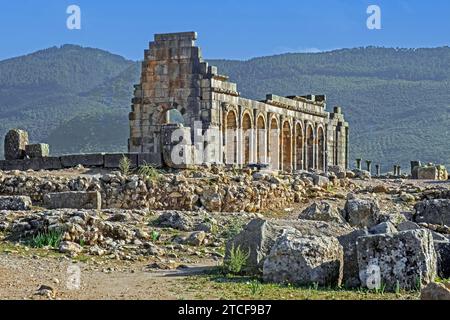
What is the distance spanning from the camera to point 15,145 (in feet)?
88.5

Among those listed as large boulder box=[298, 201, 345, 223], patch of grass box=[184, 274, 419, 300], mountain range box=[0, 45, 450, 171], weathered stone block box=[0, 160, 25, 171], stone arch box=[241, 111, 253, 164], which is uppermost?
mountain range box=[0, 45, 450, 171]

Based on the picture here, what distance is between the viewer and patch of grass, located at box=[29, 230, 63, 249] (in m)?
11.9

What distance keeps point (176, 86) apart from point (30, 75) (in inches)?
6452

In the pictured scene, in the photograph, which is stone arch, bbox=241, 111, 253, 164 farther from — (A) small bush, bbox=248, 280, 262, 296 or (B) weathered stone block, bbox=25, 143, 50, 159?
(A) small bush, bbox=248, 280, 262, 296

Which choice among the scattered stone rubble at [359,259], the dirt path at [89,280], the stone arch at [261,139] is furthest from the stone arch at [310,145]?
the scattered stone rubble at [359,259]

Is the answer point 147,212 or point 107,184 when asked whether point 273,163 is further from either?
point 147,212

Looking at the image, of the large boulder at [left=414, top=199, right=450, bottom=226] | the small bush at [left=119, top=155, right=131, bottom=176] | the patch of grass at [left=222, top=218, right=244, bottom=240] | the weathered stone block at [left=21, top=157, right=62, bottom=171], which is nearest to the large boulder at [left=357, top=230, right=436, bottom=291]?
the patch of grass at [left=222, top=218, right=244, bottom=240]

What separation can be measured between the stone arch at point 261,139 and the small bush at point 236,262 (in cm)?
2798

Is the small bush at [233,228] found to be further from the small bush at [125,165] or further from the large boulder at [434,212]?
the small bush at [125,165]

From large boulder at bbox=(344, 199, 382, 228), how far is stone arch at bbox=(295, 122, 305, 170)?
90.2 feet

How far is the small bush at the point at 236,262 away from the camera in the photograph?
10047mm

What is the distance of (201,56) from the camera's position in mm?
34156
